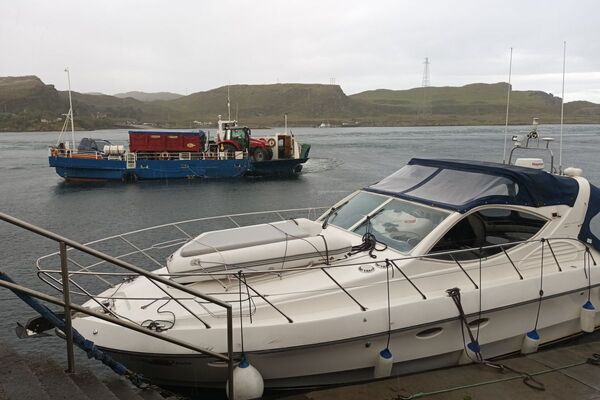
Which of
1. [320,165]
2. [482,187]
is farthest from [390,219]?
[320,165]

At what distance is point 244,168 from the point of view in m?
34.0

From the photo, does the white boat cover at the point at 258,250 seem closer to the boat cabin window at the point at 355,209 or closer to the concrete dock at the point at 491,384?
the boat cabin window at the point at 355,209

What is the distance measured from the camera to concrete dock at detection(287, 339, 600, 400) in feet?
16.6

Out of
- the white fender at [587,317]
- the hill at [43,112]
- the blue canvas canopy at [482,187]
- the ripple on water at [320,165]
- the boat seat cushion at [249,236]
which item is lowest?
the ripple on water at [320,165]

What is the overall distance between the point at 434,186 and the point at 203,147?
2938 cm

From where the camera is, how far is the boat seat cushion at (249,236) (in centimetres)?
574

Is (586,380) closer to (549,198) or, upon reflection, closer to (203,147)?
(549,198)

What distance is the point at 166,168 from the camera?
32.6 metres

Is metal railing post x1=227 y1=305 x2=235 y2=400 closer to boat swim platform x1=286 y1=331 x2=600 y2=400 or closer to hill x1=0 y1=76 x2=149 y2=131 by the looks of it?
boat swim platform x1=286 y1=331 x2=600 y2=400

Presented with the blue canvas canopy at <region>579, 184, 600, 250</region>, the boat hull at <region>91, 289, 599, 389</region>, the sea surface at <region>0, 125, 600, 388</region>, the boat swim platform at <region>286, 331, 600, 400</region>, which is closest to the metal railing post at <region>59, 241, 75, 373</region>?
the boat hull at <region>91, 289, 599, 389</region>

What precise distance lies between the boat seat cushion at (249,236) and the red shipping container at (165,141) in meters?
28.5

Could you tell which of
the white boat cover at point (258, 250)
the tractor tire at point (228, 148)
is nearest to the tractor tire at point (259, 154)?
the tractor tire at point (228, 148)

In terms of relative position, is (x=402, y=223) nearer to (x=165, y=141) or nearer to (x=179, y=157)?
(x=179, y=157)

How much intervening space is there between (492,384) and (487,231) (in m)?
2.64
